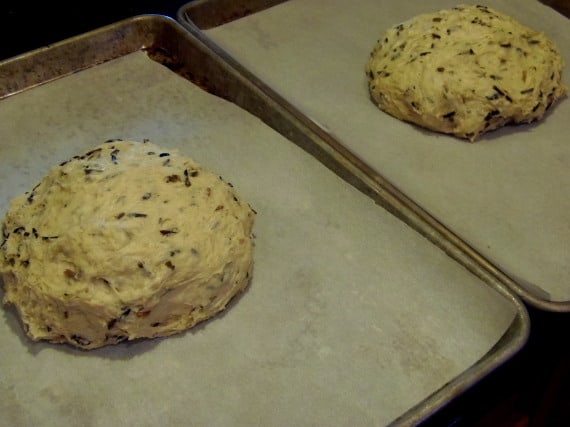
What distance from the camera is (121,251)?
1186mm

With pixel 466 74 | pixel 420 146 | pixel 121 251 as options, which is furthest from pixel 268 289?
pixel 466 74

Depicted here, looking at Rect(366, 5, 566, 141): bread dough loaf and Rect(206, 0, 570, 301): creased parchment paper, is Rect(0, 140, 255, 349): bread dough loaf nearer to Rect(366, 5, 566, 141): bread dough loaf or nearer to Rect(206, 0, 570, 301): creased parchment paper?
Rect(206, 0, 570, 301): creased parchment paper

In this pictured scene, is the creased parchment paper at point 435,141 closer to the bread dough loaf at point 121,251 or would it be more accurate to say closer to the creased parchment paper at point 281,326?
the creased parchment paper at point 281,326

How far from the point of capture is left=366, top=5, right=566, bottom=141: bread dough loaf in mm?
1628

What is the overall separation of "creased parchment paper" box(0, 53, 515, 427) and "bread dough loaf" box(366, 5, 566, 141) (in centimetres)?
33

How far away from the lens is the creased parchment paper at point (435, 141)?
142 cm

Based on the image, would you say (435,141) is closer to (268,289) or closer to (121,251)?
(268,289)

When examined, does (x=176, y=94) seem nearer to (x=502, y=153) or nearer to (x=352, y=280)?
(x=352, y=280)

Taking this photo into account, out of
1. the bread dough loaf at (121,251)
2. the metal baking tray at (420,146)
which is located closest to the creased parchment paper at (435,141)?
the metal baking tray at (420,146)

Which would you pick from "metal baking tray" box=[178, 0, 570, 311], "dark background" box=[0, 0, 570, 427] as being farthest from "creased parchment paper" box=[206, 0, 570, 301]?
"dark background" box=[0, 0, 570, 427]

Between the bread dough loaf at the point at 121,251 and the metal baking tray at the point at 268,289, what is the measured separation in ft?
0.16

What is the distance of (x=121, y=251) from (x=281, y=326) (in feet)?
1.07

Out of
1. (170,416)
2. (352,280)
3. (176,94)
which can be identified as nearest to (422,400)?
(352,280)

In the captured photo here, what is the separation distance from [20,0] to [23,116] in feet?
1.33
